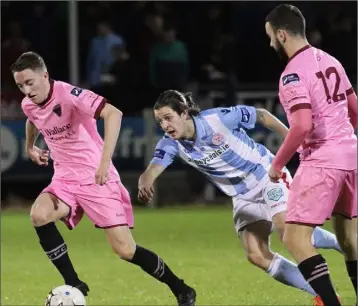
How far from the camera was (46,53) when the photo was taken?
1662cm

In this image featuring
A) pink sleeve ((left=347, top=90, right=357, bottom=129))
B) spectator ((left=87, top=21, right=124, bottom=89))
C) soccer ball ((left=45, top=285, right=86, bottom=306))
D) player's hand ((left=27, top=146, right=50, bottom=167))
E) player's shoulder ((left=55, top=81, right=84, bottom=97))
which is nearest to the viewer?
pink sleeve ((left=347, top=90, right=357, bottom=129))

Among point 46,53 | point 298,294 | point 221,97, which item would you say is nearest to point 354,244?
point 298,294

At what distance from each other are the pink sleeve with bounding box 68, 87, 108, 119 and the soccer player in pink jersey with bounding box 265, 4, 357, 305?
151cm

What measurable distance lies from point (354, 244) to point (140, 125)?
29.2 ft

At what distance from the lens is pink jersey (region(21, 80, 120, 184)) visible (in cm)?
779

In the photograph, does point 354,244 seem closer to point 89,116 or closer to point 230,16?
point 89,116

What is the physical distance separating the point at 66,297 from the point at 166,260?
12.5 ft

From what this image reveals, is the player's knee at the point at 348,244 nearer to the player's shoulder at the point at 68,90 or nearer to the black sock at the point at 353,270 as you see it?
the black sock at the point at 353,270

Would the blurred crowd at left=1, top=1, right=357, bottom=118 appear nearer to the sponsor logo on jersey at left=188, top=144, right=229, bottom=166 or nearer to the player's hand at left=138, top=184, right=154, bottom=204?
the sponsor logo on jersey at left=188, top=144, right=229, bottom=166

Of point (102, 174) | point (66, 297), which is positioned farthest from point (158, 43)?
point (66, 297)

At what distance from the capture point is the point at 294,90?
646 centimetres

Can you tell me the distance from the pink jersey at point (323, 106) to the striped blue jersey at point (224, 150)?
3.75 ft

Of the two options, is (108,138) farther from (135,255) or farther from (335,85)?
(335,85)

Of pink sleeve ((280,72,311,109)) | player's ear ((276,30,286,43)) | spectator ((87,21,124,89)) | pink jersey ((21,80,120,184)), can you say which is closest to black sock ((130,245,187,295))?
pink jersey ((21,80,120,184))
